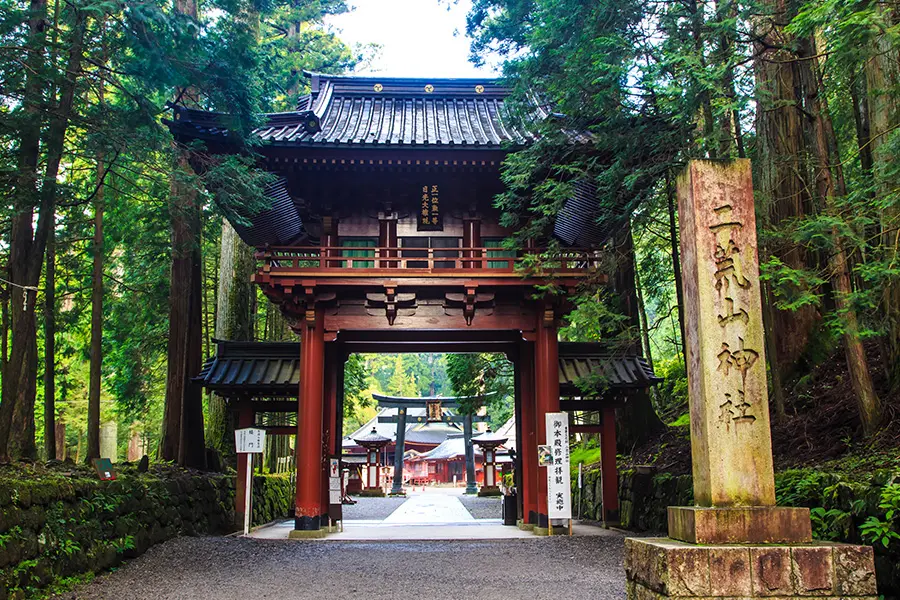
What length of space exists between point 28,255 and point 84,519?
3050mm

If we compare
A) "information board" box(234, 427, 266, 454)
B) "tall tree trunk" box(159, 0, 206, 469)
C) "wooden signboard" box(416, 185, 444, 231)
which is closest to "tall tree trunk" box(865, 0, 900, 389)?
"wooden signboard" box(416, 185, 444, 231)

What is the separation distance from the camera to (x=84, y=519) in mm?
7211

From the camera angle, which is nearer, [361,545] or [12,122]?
[12,122]

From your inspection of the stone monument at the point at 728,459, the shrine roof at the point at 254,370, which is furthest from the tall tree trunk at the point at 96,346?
the stone monument at the point at 728,459

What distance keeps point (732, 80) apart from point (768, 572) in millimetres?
5660

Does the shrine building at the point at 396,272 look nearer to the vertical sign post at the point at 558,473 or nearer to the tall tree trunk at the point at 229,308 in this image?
the vertical sign post at the point at 558,473

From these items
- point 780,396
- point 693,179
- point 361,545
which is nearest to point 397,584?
point 361,545

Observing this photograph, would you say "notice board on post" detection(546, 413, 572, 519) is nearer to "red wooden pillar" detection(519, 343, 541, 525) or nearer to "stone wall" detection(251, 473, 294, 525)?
"red wooden pillar" detection(519, 343, 541, 525)

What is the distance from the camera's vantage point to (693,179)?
17.1 feet

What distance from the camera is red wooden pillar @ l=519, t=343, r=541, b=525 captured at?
12078mm

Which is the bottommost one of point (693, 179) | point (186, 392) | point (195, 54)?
point (186, 392)

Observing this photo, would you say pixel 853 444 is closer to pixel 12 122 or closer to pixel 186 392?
pixel 12 122

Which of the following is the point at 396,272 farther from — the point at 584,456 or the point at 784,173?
the point at 584,456

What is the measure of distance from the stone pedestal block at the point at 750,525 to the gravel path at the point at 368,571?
1.97 metres
